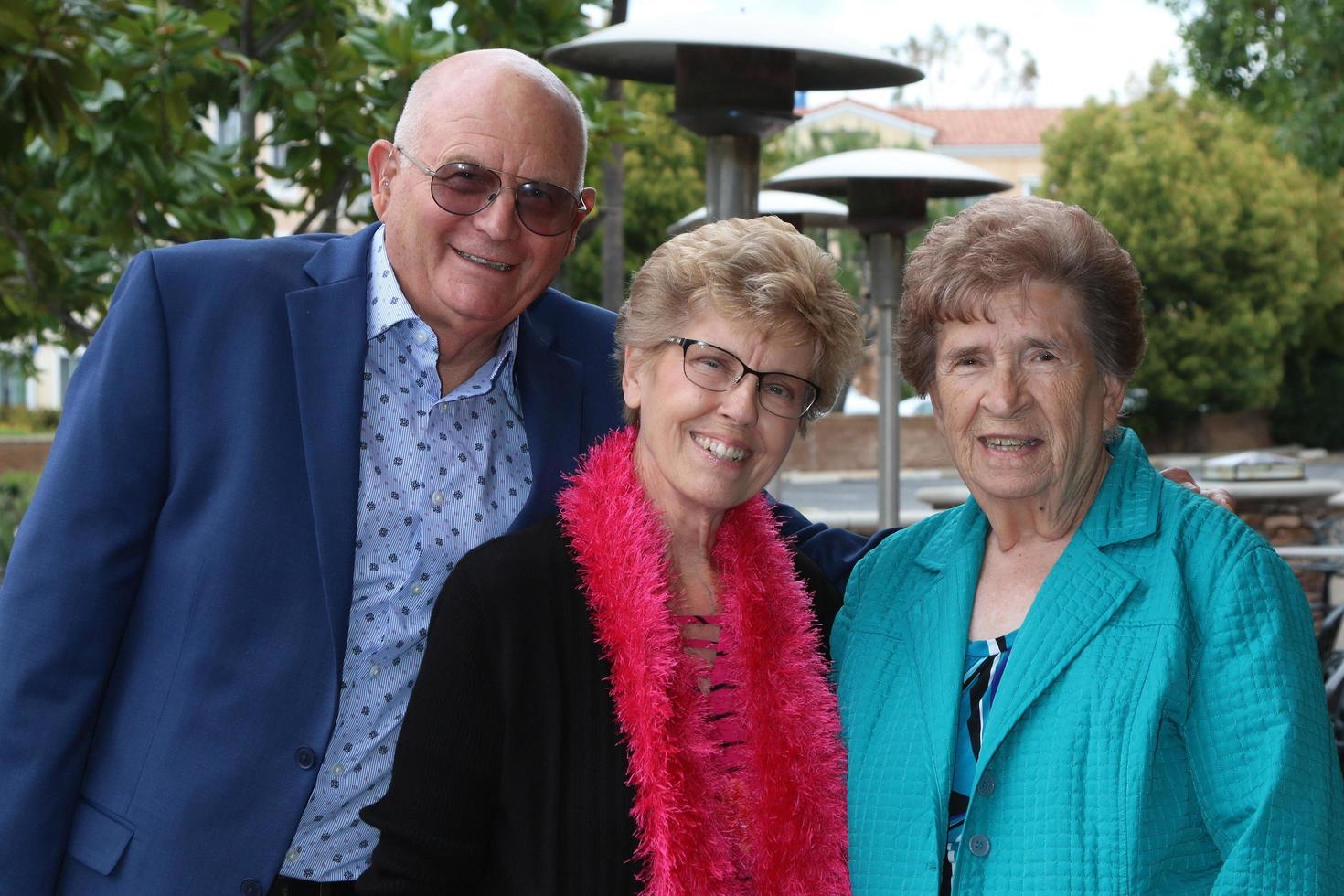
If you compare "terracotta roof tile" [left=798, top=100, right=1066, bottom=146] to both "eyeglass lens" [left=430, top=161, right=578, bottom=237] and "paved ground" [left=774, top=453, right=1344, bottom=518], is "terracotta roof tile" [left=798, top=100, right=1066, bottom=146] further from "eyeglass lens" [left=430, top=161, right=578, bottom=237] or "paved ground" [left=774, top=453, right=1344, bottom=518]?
"eyeglass lens" [left=430, top=161, right=578, bottom=237]

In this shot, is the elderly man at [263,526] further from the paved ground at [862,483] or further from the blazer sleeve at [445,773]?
the paved ground at [862,483]

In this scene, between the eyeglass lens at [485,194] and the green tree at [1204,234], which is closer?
the eyeglass lens at [485,194]

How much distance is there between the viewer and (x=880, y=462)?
8.02 meters

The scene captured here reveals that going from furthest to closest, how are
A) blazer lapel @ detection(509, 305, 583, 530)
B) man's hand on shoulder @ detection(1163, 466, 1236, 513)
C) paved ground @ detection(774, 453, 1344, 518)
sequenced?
1. paved ground @ detection(774, 453, 1344, 518)
2. blazer lapel @ detection(509, 305, 583, 530)
3. man's hand on shoulder @ detection(1163, 466, 1236, 513)

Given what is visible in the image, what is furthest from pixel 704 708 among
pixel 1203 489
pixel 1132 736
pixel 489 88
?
pixel 489 88

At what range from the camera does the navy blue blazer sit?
2428 mm

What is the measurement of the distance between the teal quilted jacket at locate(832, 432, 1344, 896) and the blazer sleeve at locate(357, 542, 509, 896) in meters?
0.67

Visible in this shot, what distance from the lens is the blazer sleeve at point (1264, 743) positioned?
2072 mm

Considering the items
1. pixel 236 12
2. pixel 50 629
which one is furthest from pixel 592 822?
pixel 236 12

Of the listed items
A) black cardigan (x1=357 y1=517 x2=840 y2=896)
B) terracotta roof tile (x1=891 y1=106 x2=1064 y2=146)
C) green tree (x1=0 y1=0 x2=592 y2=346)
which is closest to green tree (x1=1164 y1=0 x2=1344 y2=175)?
green tree (x1=0 y1=0 x2=592 y2=346)

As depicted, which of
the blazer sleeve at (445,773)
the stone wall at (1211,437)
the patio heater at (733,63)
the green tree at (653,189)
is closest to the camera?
the blazer sleeve at (445,773)

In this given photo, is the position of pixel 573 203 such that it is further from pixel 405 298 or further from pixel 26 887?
pixel 26 887

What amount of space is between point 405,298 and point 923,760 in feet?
4.23

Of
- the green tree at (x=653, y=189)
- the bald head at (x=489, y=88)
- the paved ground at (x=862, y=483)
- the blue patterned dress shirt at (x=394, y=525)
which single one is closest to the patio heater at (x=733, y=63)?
the bald head at (x=489, y=88)
